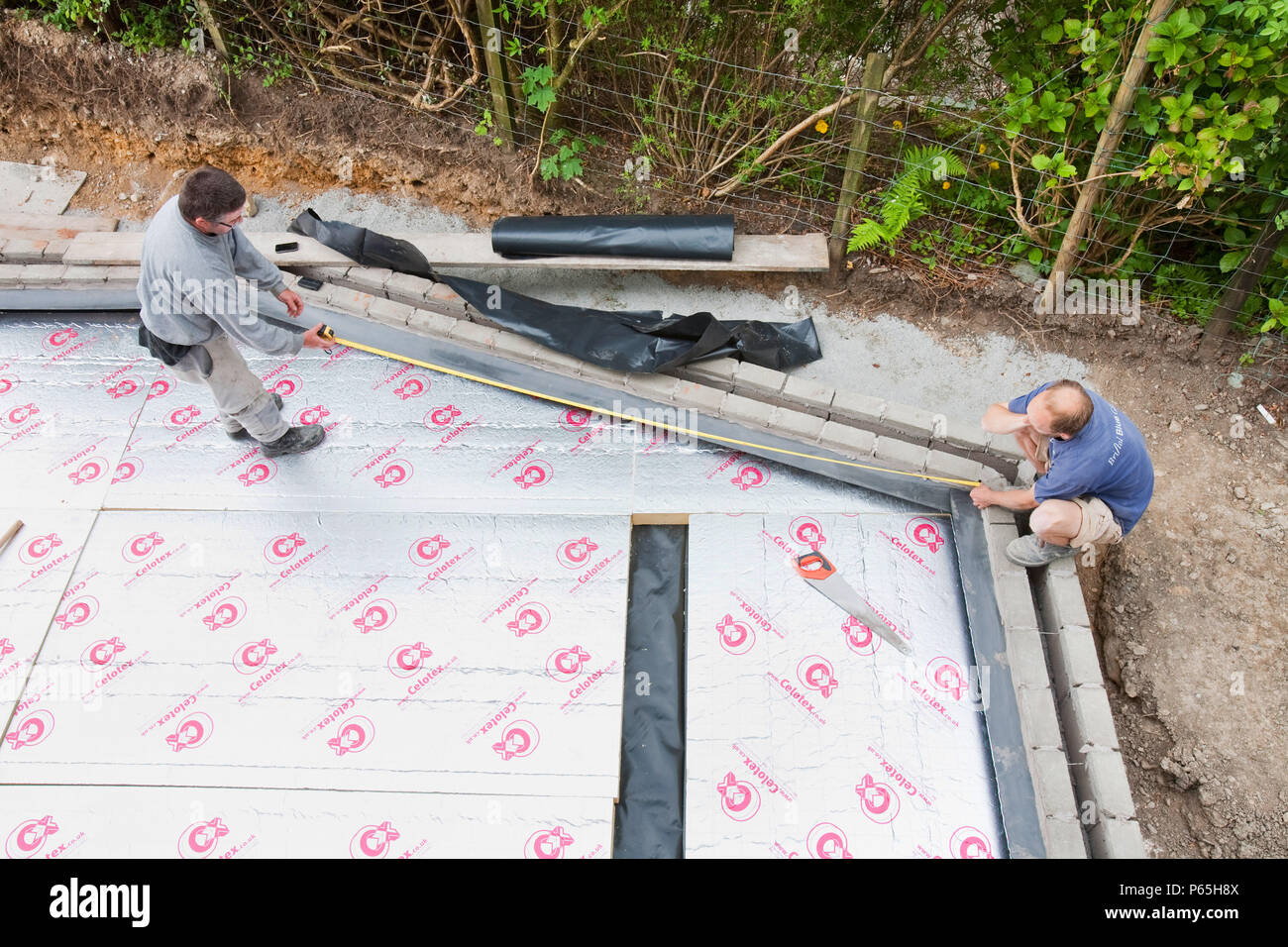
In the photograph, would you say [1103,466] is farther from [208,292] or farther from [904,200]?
[208,292]

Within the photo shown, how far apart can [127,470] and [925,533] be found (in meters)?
4.25

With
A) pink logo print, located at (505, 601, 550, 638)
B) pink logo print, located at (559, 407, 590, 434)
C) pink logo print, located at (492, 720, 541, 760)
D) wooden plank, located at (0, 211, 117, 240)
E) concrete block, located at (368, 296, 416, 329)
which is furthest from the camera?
wooden plank, located at (0, 211, 117, 240)

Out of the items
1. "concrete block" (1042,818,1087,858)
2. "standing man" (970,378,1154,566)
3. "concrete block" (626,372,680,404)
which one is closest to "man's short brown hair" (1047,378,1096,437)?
"standing man" (970,378,1154,566)

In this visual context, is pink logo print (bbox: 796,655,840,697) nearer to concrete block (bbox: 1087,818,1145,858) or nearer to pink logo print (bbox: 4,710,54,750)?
concrete block (bbox: 1087,818,1145,858)

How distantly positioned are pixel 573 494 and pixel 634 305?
5.57 ft

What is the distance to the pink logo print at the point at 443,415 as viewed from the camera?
189 inches

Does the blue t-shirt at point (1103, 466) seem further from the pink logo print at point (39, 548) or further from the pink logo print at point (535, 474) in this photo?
the pink logo print at point (39, 548)

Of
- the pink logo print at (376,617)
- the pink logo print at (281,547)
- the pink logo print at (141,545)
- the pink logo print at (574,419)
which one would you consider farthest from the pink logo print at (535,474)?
the pink logo print at (141,545)

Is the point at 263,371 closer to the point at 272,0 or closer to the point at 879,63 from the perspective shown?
the point at 272,0

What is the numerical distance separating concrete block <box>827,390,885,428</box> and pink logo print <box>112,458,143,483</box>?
3.77 m

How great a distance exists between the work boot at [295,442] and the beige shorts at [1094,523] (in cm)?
385

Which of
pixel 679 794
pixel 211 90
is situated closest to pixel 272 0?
pixel 211 90

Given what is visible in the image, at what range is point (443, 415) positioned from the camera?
190 inches

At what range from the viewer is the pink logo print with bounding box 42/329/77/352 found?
16.9 ft
